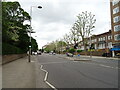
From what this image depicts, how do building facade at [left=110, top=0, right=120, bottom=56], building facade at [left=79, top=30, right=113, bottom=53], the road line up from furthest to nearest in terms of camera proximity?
building facade at [left=79, top=30, right=113, bottom=53]
building facade at [left=110, top=0, right=120, bottom=56]
the road

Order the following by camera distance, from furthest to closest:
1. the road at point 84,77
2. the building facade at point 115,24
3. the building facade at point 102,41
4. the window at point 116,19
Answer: the building facade at point 102,41 < the window at point 116,19 < the building facade at point 115,24 < the road at point 84,77

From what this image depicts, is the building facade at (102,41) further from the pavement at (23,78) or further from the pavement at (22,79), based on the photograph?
Result: the pavement at (22,79)

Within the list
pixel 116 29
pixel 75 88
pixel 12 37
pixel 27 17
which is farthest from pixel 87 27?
pixel 75 88

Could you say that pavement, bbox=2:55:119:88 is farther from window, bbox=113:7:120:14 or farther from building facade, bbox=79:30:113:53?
building facade, bbox=79:30:113:53

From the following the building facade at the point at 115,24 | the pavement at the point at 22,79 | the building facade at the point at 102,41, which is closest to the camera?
the pavement at the point at 22,79

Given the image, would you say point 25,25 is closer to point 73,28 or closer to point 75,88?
point 73,28

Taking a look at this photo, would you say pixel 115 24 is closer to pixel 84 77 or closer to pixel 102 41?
pixel 102 41

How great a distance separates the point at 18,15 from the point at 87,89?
42.0 m

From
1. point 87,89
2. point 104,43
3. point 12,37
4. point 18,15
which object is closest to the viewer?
point 87,89

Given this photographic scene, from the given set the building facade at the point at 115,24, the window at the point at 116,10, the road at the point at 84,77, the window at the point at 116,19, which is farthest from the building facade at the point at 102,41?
the road at the point at 84,77

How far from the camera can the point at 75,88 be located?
795 cm

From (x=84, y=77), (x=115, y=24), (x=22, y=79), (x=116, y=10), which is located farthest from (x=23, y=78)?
(x=116, y=10)

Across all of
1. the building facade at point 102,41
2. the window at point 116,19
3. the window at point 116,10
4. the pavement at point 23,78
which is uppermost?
the window at point 116,10

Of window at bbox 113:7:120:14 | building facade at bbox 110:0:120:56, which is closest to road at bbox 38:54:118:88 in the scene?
building facade at bbox 110:0:120:56
